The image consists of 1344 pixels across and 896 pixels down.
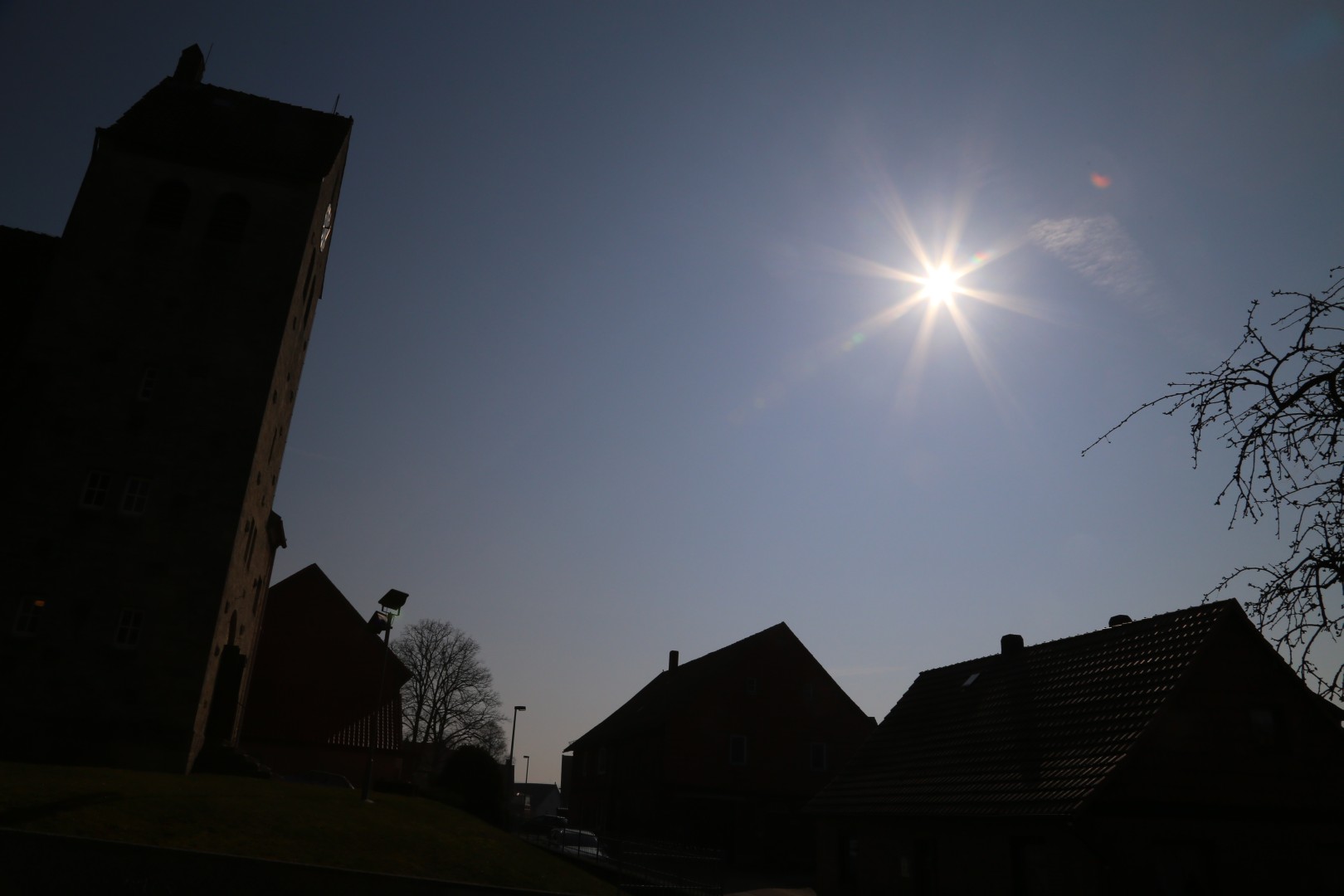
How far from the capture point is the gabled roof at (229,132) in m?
27.3

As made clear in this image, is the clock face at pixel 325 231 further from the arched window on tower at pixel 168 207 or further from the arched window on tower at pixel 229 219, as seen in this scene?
the arched window on tower at pixel 168 207

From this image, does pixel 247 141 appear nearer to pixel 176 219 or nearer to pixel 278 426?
pixel 176 219

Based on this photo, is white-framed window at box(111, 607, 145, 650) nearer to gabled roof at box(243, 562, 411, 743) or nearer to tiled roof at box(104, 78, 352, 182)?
tiled roof at box(104, 78, 352, 182)

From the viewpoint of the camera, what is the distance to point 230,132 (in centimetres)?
2875

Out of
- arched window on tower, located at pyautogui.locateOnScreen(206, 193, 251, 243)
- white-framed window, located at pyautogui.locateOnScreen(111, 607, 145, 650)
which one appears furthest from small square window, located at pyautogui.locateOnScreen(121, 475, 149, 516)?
arched window on tower, located at pyautogui.locateOnScreen(206, 193, 251, 243)

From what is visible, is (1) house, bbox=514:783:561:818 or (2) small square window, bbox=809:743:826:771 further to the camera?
(1) house, bbox=514:783:561:818

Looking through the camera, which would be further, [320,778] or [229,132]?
[320,778]

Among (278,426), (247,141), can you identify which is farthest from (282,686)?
(247,141)

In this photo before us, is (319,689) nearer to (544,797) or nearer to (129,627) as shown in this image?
(129,627)

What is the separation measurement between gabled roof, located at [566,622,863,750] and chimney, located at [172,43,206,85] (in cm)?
3496

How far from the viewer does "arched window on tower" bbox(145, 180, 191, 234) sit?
26.3 metres

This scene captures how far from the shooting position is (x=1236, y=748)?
20016 mm

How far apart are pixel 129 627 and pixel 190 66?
2120 cm

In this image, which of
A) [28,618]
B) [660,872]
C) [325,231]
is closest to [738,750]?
[660,872]
